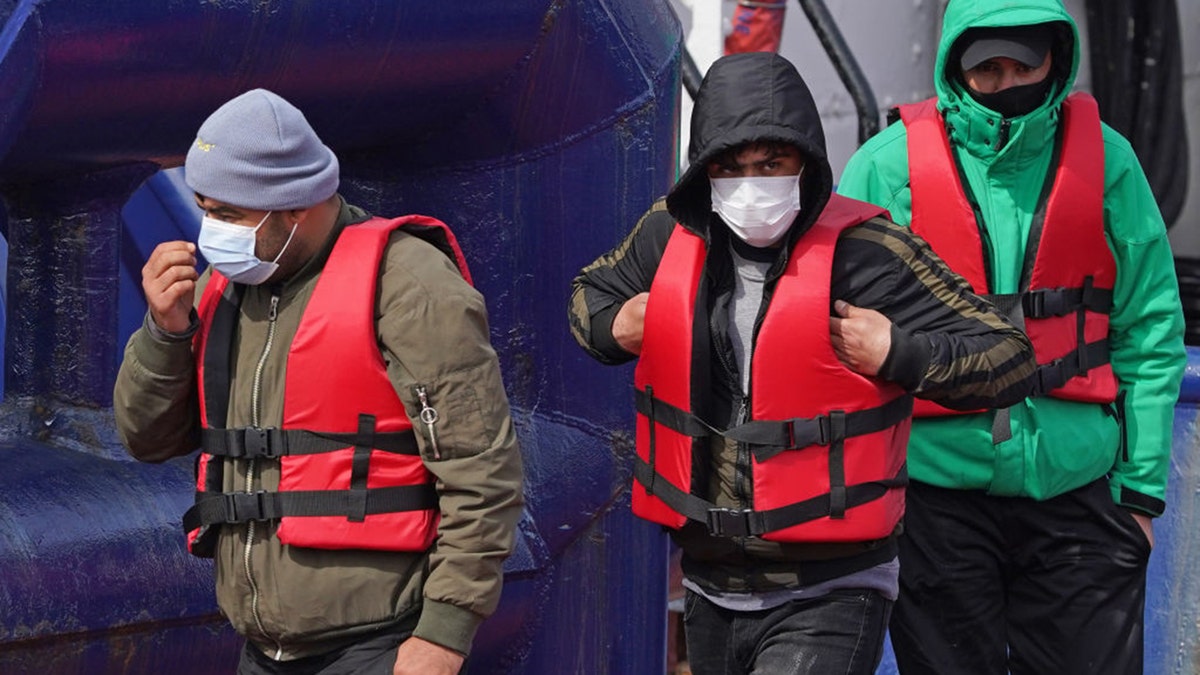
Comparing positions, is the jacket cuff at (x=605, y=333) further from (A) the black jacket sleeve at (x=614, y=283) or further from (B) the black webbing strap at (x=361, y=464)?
(B) the black webbing strap at (x=361, y=464)

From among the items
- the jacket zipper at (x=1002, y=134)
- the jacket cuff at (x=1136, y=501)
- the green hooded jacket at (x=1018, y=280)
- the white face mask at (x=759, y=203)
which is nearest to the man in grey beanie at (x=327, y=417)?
the white face mask at (x=759, y=203)

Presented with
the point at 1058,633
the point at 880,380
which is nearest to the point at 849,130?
the point at 1058,633

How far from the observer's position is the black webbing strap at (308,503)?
2926mm

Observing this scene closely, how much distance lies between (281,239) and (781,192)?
0.81m

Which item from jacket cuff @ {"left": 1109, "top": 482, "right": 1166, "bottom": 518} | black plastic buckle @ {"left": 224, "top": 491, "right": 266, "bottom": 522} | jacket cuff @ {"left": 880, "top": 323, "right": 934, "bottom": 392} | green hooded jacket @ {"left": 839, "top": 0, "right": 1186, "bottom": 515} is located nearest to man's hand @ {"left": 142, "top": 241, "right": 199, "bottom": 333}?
black plastic buckle @ {"left": 224, "top": 491, "right": 266, "bottom": 522}

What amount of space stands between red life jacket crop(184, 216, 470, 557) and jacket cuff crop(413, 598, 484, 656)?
12 cm

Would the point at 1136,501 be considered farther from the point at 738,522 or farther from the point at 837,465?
the point at 738,522

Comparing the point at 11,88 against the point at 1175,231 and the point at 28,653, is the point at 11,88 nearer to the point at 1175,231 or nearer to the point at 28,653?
the point at 28,653

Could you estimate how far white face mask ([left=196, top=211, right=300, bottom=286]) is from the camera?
290 centimetres

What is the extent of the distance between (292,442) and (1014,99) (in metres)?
1.66

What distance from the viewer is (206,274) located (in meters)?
3.19

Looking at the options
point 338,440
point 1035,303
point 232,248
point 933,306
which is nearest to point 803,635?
point 933,306

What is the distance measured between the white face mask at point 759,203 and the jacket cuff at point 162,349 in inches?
34.6

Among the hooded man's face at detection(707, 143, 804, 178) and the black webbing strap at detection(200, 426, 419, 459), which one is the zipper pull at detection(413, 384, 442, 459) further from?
the hooded man's face at detection(707, 143, 804, 178)
